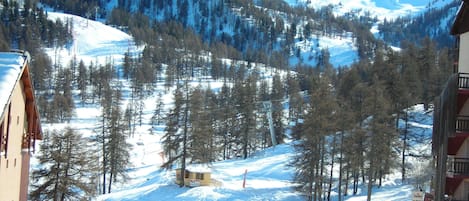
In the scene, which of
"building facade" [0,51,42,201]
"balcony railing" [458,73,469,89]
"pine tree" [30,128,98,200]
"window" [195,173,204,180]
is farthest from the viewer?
"window" [195,173,204,180]

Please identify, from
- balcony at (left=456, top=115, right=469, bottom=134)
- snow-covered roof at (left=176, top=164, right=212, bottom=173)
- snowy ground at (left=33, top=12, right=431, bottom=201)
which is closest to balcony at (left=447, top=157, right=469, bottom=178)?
balcony at (left=456, top=115, right=469, bottom=134)

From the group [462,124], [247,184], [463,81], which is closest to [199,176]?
[247,184]

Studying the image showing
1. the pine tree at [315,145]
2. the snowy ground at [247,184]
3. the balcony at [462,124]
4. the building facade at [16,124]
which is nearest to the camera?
the building facade at [16,124]

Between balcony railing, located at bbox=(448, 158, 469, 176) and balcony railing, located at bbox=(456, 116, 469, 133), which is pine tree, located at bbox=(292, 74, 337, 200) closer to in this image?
balcony railing, located at bbox=(448, 158, 469, 176)

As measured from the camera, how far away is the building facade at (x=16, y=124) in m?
14.7

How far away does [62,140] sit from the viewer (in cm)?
3659

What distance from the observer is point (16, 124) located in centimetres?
1670

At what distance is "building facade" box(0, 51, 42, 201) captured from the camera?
578 inches

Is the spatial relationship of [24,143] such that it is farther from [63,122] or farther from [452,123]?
[63,122]

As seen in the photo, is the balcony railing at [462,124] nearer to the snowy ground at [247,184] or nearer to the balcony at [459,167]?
the balcony at [459,167]

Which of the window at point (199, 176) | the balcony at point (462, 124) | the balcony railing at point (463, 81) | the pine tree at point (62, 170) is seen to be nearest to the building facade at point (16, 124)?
the balcony railing at point (463, 81)

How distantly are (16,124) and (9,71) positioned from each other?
2.41 metres

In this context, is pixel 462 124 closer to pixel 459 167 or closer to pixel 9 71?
pixel 459 167

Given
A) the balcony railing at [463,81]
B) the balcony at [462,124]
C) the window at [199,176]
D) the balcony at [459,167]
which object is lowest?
the window at [199,176]
